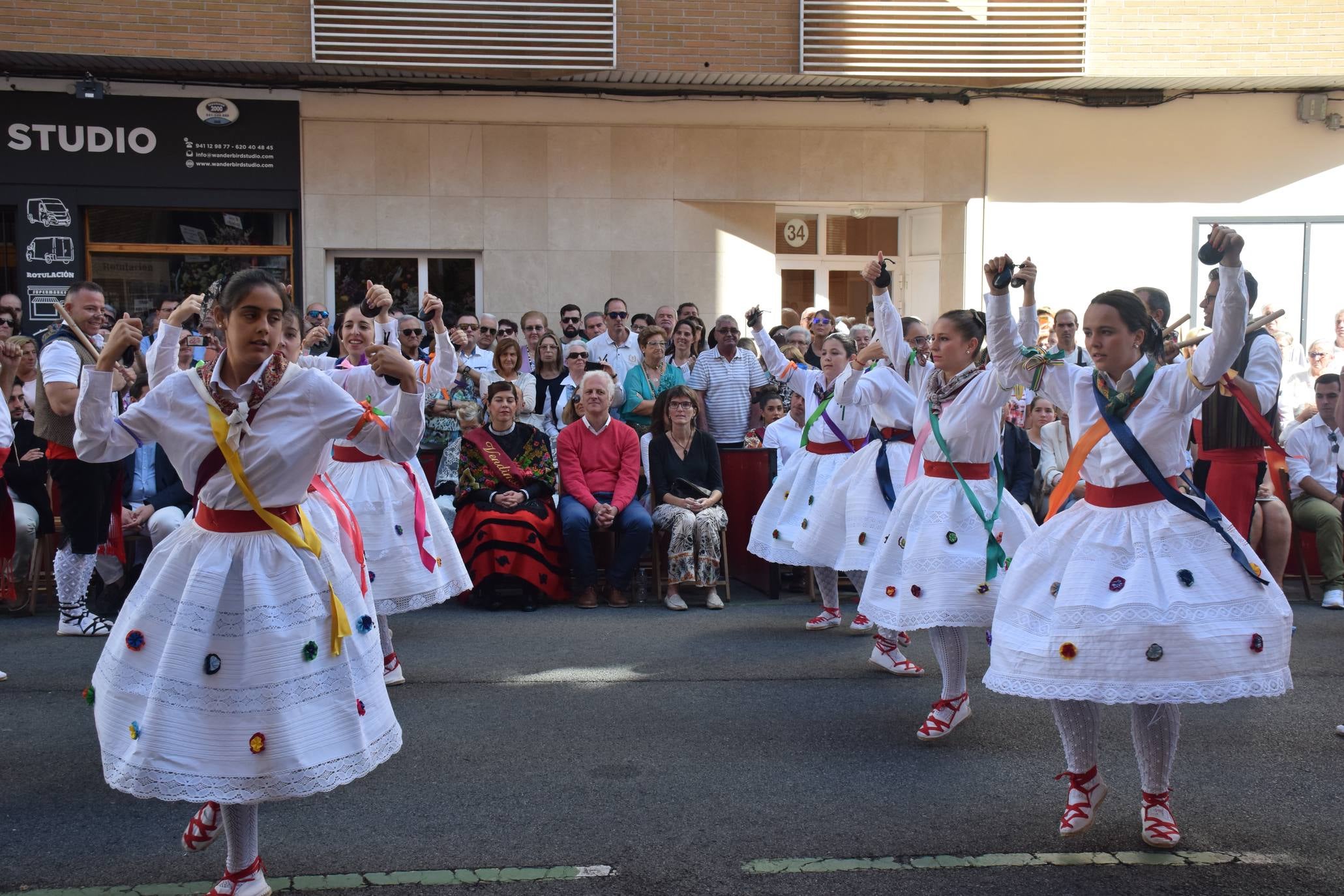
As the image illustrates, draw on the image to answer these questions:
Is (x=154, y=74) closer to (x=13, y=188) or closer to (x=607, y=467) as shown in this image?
(x=13, y=188)

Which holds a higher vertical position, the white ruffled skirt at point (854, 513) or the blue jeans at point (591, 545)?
the white ruffled skirt at point (854, 513)

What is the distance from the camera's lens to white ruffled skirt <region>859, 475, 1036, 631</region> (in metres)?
5.40

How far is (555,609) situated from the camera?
350 inches

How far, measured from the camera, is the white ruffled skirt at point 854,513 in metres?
6.85

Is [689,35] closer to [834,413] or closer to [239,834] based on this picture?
[834,413]

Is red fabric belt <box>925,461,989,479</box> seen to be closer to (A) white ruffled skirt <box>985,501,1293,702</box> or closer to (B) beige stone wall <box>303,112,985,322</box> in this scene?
(A) white ruffled skirt <box>985,501,1293,702</box>

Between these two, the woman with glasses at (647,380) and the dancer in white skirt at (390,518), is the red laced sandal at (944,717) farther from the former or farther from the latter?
the woman with glasses at (647,380)

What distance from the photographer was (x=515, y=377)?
10398 mm

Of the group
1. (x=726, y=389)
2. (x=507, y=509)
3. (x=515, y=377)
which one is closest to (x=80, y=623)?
(x=507, y=509)

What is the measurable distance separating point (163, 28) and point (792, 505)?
371 inches

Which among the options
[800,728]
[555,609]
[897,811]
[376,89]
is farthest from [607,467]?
[376,89]

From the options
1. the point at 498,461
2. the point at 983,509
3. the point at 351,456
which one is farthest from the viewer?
the point at 498,461

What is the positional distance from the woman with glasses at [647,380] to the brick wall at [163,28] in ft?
18.6

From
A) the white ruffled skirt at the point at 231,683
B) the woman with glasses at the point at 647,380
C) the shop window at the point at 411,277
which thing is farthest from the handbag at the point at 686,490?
the shop window at the point at 411,277
